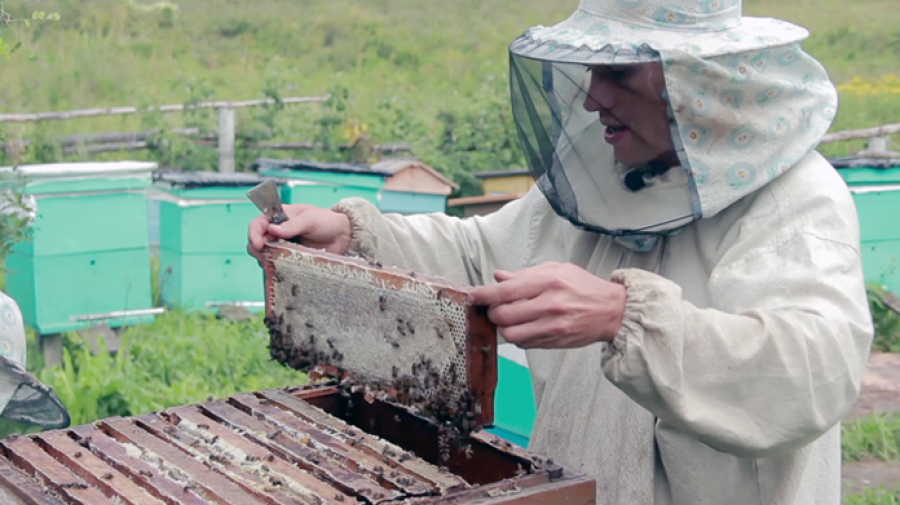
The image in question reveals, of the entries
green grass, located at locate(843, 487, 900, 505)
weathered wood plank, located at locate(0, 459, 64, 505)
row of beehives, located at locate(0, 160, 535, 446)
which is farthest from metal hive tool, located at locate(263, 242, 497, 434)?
green grass, located at locate(843, 487, 900, 505)

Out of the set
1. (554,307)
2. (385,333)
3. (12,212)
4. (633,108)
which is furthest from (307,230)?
(12,212)

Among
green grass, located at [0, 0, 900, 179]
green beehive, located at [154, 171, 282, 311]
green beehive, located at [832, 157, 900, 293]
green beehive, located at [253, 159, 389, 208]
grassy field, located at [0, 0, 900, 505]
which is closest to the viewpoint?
grassy field, located at [0, 0, 900, 505]

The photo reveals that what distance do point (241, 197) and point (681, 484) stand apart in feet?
15.0

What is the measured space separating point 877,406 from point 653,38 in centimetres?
472

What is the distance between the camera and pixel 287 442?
2.03 meters

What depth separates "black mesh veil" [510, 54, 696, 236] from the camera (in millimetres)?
2102

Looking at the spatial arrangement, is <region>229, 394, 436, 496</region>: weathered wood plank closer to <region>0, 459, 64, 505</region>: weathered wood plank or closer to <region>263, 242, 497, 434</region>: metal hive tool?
<region>263, 242, 497, 434</region>: metal hive tool

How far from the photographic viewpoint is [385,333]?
2014 millimetres

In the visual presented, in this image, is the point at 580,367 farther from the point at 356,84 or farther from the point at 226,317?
the point at 356,84

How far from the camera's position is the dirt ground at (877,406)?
16.0 feet

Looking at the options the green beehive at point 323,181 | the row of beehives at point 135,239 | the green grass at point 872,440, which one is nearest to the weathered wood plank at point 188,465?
the row of beehives at point 135,239

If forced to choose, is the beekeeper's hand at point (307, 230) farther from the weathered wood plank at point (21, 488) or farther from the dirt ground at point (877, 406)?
the dirt ground at point (877, 406)

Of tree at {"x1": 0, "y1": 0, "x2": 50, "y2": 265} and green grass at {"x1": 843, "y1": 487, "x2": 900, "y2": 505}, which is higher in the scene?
tree at {"x1": 0, "y1": 0, "x2": 50, "y2": 265}

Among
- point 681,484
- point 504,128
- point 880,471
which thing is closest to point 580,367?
point 681,484
